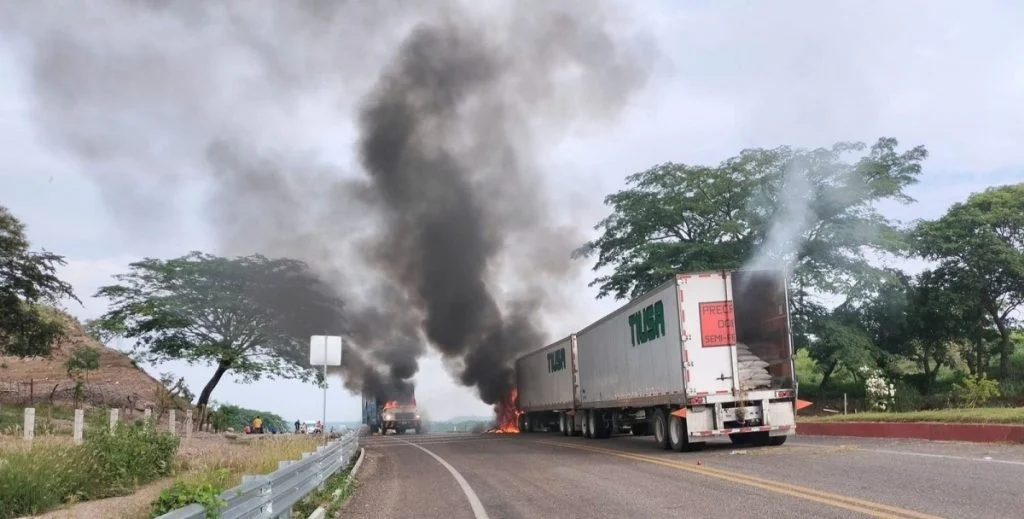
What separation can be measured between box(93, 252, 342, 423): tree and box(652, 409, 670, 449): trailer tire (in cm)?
1798

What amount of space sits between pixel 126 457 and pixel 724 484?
28.2ft

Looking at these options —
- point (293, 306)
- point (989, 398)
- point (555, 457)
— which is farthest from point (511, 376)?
point (555, 457)

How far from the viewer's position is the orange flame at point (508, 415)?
3522cm

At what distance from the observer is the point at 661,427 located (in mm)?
15672

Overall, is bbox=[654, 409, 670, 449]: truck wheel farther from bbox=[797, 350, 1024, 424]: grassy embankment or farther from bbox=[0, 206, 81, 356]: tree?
bbox=[0, 206, 81, 356]: tree

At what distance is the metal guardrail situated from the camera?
4680mm

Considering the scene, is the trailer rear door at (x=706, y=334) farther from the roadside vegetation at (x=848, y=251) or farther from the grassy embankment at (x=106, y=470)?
the roadside vegetation at (x=848, y=251)

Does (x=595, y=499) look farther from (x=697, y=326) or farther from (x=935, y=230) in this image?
(x=935, y=230)

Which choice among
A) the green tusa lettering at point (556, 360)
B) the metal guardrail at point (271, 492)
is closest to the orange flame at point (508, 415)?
the green tusa lettering at point (556, 360)

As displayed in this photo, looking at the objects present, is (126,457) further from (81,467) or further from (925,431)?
(925,431)

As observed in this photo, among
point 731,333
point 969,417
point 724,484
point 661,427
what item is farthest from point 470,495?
point 969,417

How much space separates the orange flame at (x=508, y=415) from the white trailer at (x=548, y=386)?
125 centimetres

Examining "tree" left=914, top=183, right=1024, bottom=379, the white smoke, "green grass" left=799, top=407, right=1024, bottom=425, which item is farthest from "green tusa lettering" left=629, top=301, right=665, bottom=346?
"tree" left=914, top=183, right=1024, bottom=379

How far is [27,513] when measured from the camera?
27.3ft
